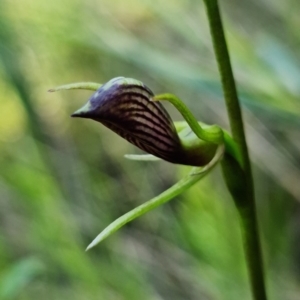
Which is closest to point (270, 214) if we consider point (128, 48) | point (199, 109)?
point (199, 109)

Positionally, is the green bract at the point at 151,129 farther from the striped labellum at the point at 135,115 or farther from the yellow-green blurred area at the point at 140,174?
the yellow-green blurred area at the point at 140,174

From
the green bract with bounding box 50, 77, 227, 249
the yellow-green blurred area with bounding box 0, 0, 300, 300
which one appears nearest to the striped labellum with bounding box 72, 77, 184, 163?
the green bract with bounding box 50, 77, 227, 249

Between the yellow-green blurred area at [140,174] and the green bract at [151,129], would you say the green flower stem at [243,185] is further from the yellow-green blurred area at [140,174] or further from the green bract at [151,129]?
the yellow-green blurred area at [140,174]

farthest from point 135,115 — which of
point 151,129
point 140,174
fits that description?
point 140,174

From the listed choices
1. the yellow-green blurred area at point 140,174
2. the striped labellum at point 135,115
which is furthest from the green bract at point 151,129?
the yellow-green blurred area at point 140,174

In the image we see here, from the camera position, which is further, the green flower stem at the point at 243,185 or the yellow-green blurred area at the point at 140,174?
the yellow-green blurred area at the point at 140,174

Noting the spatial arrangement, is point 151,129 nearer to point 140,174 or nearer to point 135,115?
point 135,115

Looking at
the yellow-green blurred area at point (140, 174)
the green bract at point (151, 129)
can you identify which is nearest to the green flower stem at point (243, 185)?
the green bract at point (151, 129)

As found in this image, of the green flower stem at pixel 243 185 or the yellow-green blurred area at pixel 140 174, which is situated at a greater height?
the green flower stem at pixel 243 185
